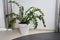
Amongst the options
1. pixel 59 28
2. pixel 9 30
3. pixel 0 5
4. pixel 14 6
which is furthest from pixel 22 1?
pixel 59 28

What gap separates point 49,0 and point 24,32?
2.21 feet

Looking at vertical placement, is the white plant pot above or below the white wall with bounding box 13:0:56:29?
below

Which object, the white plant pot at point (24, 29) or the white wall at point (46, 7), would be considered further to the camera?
the white wall at point (46, 7)

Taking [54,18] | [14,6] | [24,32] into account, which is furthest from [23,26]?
[54,18]

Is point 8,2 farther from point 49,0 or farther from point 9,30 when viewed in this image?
point 49,0

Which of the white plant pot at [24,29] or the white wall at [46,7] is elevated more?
the white wall at [46,7]

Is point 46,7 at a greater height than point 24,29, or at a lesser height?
greater

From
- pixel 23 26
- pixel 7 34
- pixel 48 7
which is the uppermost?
pixel 48 7

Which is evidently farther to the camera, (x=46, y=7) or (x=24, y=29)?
(x=46, y=7)

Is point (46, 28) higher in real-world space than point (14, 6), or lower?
lower

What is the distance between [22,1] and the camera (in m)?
2.05

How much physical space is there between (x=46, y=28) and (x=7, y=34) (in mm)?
675

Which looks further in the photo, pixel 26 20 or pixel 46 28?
pixel 46 28

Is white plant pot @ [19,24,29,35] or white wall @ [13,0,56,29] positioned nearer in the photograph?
white plant pot @ [19,24,29,35]
